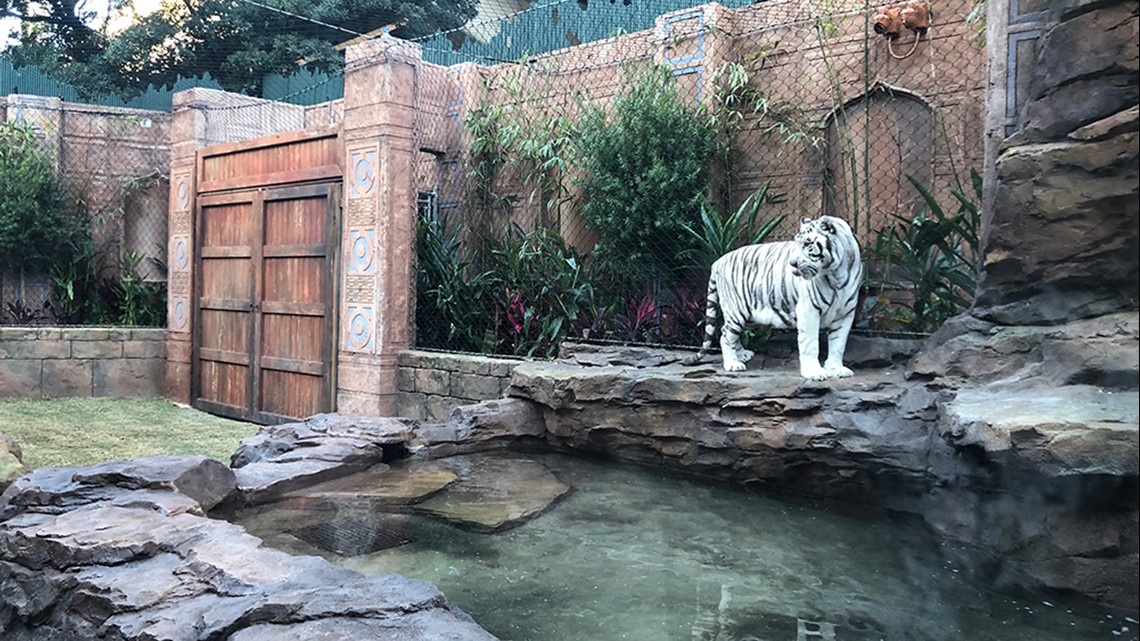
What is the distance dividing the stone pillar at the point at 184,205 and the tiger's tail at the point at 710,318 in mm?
6098

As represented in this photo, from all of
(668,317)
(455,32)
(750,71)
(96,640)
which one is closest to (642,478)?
(668,317)

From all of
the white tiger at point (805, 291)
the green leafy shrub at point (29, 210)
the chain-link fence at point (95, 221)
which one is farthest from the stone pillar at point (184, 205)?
the white tiger at point (805, 291)

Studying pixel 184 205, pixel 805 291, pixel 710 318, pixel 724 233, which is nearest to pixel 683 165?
pixel 724 233

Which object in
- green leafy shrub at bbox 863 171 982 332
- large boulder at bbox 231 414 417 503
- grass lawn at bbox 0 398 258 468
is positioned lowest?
grass lawn at bbox 0 398 258 468

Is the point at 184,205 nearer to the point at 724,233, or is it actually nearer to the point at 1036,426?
the point at 724,233

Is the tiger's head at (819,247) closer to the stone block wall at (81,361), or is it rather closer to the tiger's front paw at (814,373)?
the tiger's front paw at (814,373)

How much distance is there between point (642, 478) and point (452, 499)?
1130mm

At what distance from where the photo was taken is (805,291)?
15.3 feet

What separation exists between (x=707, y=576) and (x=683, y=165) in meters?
4.05

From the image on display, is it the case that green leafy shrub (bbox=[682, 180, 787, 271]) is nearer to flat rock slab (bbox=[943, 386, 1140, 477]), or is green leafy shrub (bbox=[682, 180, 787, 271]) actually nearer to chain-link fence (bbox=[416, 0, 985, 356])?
chain-link fence (bbox=[416, 0, 985, 356])

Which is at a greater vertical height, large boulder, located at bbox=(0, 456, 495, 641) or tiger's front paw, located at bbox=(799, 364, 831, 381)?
tiger's front paw, located at bbox=(799, 364, 831, 381)

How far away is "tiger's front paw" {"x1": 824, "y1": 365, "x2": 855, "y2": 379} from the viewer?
14.9ft

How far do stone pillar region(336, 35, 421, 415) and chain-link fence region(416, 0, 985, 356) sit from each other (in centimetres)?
35

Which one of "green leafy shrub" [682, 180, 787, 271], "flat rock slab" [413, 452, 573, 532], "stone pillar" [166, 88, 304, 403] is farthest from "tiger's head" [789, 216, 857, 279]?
"stone pillar" [166, 88, 304, 403]
